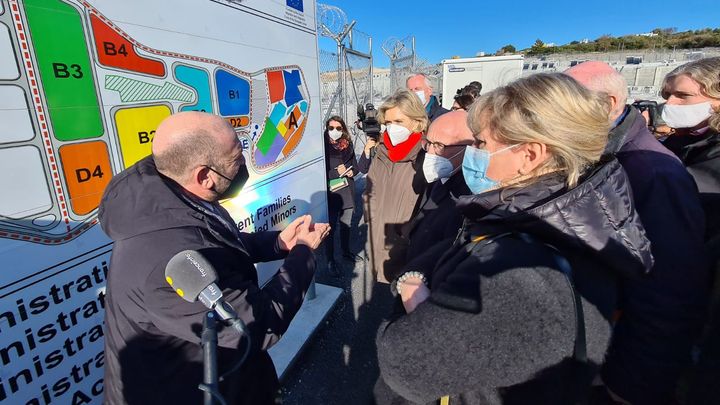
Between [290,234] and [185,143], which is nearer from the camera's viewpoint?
[185,143]

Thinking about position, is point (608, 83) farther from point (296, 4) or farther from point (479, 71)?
Answer: point (479, 71)

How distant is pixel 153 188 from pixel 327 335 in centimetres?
249

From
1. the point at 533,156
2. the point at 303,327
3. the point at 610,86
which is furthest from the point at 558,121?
the point at 303,327

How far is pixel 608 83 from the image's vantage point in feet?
5.77

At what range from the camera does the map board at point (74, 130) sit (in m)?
1.22

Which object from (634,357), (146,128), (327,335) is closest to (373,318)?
(327,335)

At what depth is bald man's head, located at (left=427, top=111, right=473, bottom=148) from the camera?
2.21 m

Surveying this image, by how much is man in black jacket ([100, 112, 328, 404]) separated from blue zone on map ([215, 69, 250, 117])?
78 cm

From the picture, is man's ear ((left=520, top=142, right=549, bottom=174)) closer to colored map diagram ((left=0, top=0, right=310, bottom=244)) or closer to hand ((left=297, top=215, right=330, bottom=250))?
hand ((left=297, top=215, right=330, bottom=250))

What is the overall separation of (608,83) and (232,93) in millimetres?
2045

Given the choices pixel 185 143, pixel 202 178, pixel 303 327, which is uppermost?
pixel 185 143

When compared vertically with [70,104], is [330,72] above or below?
above

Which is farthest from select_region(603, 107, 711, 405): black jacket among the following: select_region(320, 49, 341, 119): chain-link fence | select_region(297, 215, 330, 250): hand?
select_region(320, 49, 341, 119): chain-link fence

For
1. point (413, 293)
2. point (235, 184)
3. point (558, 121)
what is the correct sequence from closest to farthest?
point (558, 121)
point (413, 293)
point (235, 184)
